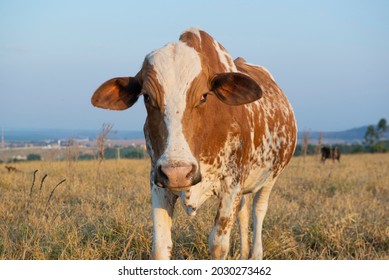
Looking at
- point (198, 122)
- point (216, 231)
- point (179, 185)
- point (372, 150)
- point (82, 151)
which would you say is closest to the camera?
point (179, 185)

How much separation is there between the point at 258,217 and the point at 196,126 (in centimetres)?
240

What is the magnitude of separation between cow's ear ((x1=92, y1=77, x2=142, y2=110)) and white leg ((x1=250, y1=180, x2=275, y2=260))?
213 centimetres

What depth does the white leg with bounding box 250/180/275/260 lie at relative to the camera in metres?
5.00

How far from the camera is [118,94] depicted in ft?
12.5

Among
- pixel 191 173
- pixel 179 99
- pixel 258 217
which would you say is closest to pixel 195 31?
pixel 179 99

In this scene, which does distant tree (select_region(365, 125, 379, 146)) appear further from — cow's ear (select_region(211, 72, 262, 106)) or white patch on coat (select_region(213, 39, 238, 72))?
cow's ear (select_region(211, 72, 262, 106))

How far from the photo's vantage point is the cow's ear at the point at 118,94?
148 inches

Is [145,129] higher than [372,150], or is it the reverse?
[145,129]

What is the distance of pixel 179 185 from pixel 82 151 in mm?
14004

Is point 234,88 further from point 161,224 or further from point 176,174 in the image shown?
point 161,224

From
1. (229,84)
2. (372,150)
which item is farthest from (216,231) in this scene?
Answer: (372,150)

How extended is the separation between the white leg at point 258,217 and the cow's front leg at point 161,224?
1464 mm
